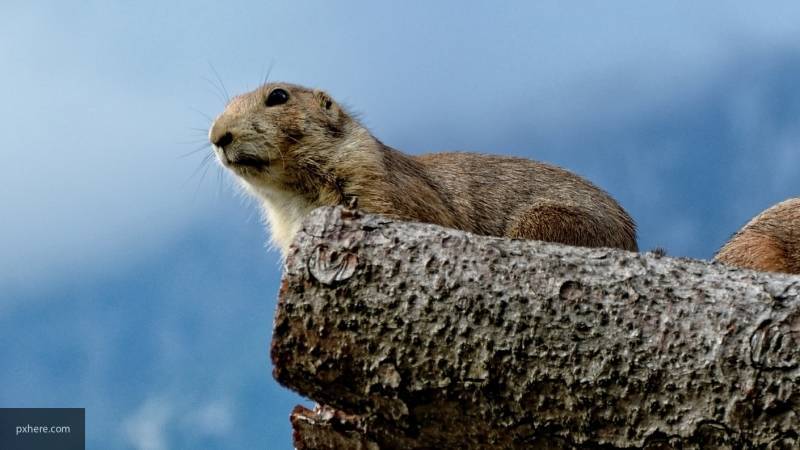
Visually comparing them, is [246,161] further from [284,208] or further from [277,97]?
[277,97]

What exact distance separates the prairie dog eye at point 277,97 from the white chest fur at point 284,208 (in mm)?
789

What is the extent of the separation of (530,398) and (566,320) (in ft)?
1.42

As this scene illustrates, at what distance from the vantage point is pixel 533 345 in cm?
530

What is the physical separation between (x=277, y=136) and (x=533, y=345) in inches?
176

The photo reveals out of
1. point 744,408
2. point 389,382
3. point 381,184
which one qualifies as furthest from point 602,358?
point 381,184

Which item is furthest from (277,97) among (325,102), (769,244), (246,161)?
(769,244)

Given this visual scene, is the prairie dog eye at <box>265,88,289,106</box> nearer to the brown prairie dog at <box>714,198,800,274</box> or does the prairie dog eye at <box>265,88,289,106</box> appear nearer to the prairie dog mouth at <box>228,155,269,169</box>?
the prairie dog mouth at <box>228,155,269,169</box>

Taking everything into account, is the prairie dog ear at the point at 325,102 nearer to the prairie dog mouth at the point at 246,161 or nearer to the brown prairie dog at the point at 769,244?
the prairie dog mouth at the point at 246,161

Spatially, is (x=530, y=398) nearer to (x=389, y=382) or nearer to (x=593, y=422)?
(x=593, y=422)

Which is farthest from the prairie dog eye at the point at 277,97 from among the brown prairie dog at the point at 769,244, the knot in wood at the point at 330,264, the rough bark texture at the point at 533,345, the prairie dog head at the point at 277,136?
the brown prairie dog at the point at 769,244

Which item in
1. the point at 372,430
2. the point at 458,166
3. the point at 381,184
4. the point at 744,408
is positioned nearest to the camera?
the point at 744,408

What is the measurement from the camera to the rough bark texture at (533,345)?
527cm

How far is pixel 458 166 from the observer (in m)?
11.0

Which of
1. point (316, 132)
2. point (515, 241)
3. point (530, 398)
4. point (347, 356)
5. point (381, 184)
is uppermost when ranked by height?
point (316, 132)
